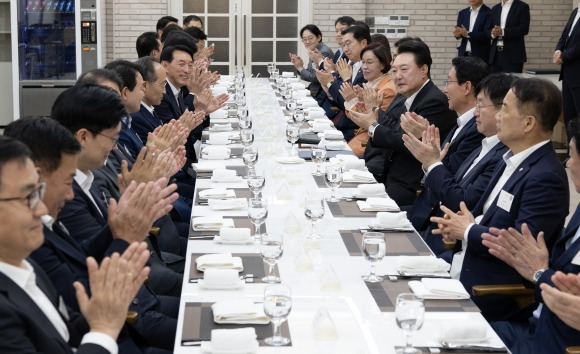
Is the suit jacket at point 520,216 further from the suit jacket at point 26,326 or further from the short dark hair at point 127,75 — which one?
the short dark hair at point 127,75

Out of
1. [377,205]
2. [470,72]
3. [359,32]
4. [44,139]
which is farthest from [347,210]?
[359,32]

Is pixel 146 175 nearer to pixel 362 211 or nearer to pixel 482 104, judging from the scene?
pixel 362 211

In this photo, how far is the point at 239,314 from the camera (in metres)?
2.74

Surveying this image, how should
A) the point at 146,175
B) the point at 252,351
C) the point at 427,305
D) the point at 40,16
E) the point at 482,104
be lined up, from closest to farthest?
the point at 252,351
the point at 427,305
the point at 146,175
the point at 482,104
the point at 40,16

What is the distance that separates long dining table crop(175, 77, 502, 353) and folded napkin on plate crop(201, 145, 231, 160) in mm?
673

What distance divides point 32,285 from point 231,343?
1.86 feet

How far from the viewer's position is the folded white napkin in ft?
8.20

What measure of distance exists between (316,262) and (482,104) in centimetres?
158

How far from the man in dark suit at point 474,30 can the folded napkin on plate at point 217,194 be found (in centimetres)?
739

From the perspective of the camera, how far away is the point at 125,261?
99.7 inches

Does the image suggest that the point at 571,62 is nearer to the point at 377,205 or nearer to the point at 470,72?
the point at 470,72

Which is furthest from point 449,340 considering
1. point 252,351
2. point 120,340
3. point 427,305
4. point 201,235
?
point 201,235

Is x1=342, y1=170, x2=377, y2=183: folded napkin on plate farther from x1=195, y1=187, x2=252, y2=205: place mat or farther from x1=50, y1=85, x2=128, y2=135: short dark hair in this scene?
x1=50, y1=85, x2=128, y2=135: short dark hair

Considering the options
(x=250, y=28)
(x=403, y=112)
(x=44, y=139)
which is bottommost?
(x=403, y=112)
